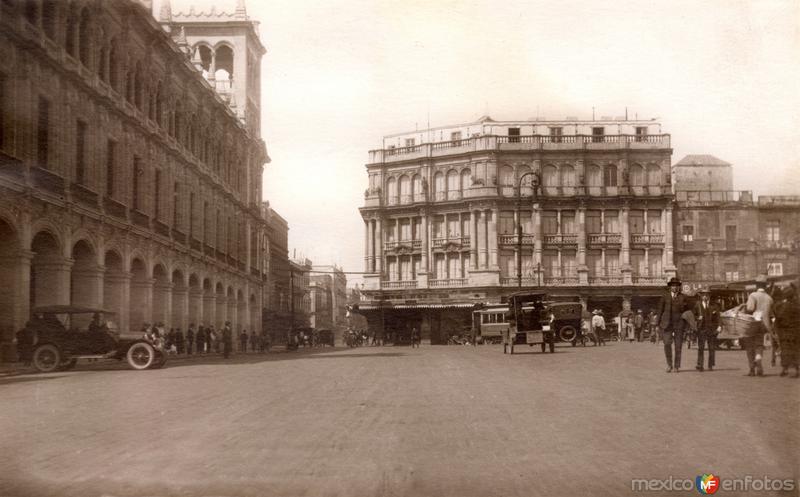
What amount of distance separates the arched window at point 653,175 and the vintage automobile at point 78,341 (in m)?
47.5

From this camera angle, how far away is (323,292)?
126375mm

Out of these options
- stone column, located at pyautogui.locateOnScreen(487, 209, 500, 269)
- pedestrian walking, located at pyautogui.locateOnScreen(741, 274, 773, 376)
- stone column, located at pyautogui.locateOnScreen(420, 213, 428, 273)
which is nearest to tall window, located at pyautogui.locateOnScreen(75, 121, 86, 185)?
pedestrian walking, located at pyautogui.locateOnScreen(741, 274, 773, 376)

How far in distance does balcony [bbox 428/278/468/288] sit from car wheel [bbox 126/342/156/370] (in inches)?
1635

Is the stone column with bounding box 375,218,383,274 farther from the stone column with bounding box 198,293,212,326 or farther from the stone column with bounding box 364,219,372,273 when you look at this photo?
the stone column with bounding box 198,293,212,326

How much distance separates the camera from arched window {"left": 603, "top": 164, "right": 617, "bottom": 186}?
60.3 meters

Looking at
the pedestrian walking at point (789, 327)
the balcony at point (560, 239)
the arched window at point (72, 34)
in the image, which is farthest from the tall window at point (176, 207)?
the balcony at point (560, 239)

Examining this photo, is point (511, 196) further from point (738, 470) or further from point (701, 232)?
point (738, 470)

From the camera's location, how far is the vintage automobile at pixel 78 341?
1783 cm

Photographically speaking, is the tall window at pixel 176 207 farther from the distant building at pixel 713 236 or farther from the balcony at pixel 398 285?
the distant building at pixel 713 236

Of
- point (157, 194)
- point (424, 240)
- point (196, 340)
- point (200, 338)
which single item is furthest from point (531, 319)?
point (424, 240)

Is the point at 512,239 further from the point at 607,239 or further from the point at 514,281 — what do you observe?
the point at 607,239

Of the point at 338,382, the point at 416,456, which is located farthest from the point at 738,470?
the point at 338,382

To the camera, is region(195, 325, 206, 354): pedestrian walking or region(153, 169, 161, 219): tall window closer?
region(153, 169, 161, 219): tall window

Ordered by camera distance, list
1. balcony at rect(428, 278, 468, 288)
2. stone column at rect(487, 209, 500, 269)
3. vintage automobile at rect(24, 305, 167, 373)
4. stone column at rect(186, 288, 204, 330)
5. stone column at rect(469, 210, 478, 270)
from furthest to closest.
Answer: stone column at rect(469, 210, 478, 270) < balcony at rect(428, 278, 468, 288) < stone column at rect(487, 209, 500, 269) < stone column at rect(186, 288, 204, 330) < vintage automobile at rect(24, 305, 167, 373)
